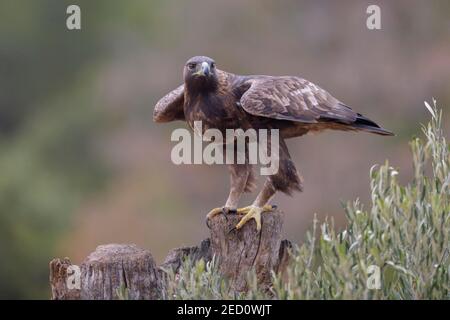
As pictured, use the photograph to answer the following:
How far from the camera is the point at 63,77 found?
83.2 ft

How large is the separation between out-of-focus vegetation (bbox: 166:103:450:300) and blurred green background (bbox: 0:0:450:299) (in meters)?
10.0

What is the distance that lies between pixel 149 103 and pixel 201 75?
44.2ft

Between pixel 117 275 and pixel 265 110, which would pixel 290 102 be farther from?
pixel 117 275

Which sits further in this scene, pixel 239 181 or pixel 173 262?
pixel 239 181

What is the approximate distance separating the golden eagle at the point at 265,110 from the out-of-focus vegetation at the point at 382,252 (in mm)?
1167

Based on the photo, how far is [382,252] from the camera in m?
5.87

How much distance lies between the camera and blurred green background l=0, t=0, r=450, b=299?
1875cm

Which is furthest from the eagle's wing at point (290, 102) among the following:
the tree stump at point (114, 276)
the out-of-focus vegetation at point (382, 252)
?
the tree stump at point (114, 276)

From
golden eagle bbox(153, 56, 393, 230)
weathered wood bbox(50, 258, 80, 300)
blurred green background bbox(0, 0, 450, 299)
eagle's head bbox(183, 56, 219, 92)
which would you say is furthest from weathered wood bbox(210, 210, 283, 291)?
blurred green background bbox(0, 0, 450, 299)

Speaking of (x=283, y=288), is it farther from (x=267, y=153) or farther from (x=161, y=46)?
(x=161, y=46)

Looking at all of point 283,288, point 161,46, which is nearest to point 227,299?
point 283,288

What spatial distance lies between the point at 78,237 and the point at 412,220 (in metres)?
14.6

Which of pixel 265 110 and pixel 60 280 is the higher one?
pixel 265 110

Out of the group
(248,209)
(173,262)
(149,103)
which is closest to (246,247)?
(248,209)
